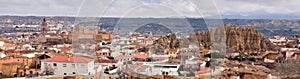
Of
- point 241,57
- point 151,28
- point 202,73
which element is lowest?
point 241,57

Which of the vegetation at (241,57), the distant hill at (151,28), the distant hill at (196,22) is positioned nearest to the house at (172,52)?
the distant hill at (151,28)

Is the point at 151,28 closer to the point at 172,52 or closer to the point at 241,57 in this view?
the point at 172,52

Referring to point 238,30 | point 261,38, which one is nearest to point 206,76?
point 238,30

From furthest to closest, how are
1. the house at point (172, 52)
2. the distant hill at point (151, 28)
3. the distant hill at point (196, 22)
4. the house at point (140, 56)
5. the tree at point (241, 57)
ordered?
the tree at point (241, 57) → the house at point (172, 52) → the house at point (140, 56) → the distant hill at point (151, 28) → the distant hill at point (196, 22)

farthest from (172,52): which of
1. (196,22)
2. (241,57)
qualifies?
(241,57)

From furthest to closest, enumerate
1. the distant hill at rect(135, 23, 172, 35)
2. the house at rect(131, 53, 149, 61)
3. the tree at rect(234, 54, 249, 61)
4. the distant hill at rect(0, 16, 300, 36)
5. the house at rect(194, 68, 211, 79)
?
the tree at rect(234, 54, 249, 61) → the house at rect(131, 53, 149, 61) → the distant hill at rect(135, 23, 172, 35) → the distant hill at rect(0, 16, 300, 36) → the house at rect(194, 68, 211, 79)

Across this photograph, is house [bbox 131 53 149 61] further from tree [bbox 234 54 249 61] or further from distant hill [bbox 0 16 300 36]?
tree [bbox 234 54 249 61]

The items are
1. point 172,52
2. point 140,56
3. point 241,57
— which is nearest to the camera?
point 140,56

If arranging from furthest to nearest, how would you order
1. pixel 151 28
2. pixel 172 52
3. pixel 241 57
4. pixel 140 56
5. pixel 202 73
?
pixel 241 57, pixel 172 52, pixel 140 56, pixel 151 28, pixel 202 73

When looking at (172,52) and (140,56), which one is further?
(172,52)

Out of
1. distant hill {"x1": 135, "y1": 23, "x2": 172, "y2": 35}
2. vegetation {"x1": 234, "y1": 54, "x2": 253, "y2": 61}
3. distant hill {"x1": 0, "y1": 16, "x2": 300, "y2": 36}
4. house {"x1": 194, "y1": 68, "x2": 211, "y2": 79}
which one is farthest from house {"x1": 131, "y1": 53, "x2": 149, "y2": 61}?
vegetation {"x1": 234, "y1": 54, "x2": 253, "y2": 61}

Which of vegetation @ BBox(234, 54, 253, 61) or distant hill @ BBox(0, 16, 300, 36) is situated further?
vegetation @ BBox(234, 54, 253, 61)

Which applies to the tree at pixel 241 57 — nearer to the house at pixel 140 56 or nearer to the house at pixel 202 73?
the house at pixel 140 56
